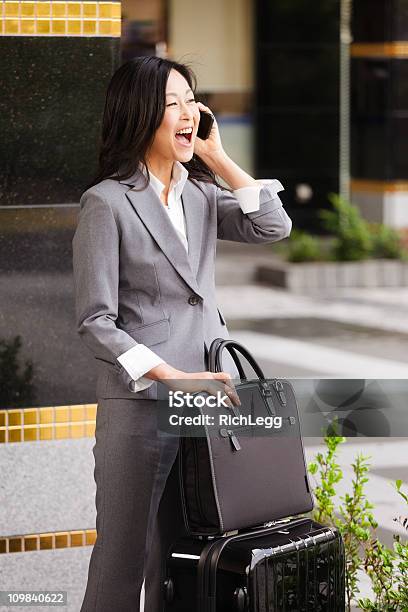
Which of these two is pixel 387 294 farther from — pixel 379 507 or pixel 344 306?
pixel 379 507

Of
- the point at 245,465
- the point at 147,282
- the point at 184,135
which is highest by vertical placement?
the point at 184,135

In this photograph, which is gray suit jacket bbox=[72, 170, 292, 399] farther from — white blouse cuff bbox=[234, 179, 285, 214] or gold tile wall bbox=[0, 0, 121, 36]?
gold tile wall bbox=[0, 0, 121, 36]

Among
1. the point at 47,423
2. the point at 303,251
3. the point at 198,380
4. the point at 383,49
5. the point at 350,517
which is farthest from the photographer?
the point at 383,49

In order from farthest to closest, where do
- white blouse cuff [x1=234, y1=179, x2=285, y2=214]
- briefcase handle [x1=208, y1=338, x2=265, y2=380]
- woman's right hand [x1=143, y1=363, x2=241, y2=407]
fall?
1. white blouse cuff [x1=234, y1=179, x2=285, y2=214]
2. briefcase handle [x1=208, y1=338, x2=265, y2=380]
3. woman's right hand [x1=143, y1=363, x2=241, y2=407]

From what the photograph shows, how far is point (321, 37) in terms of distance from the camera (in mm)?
17141

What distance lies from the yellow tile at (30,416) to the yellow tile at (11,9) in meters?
1.26

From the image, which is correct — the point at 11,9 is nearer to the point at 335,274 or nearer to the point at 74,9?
the point at 74,9

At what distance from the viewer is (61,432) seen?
4.34m

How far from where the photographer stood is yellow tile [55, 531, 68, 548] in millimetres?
4367

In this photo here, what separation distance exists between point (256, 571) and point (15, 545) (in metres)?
1.41

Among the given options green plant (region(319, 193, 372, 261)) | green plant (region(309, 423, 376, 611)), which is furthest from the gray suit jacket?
green plant (region(319, 193, 372, 261))

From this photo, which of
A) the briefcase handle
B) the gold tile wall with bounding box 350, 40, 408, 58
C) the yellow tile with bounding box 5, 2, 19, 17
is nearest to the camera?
the briefcase handle

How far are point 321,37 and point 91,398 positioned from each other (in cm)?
1341

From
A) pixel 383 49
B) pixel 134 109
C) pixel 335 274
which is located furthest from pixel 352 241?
pixel 134 109
